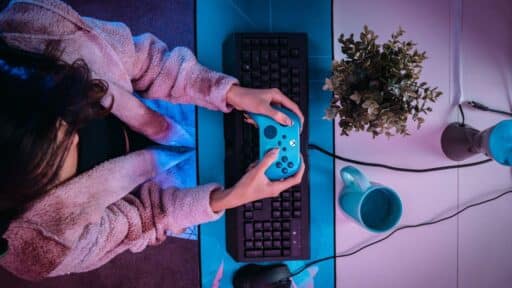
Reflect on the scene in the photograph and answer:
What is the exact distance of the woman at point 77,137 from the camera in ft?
2.36

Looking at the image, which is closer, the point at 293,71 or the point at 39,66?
the point at 39,66

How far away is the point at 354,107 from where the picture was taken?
868mm

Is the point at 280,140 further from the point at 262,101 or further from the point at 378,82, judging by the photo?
the point at 378,82

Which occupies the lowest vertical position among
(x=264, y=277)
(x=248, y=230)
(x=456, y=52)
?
(x=264, y=277)

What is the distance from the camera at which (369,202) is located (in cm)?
96

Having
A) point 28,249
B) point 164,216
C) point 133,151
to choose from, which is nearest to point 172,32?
point 133,151

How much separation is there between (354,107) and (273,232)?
322mm

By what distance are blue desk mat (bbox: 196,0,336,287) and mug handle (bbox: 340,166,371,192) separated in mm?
46

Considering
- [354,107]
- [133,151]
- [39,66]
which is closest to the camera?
[39,66]

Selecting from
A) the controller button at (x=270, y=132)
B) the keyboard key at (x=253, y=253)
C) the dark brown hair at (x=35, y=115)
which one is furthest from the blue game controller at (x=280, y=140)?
the dark brown hair at (x=35, y=115)

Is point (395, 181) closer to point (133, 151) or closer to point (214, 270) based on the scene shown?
point (214, 270)

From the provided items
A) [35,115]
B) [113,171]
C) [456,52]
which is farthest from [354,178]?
[35,115]

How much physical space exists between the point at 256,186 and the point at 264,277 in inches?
9.1

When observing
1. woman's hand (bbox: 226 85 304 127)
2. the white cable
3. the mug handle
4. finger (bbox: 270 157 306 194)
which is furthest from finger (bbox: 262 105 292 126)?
the white cable
